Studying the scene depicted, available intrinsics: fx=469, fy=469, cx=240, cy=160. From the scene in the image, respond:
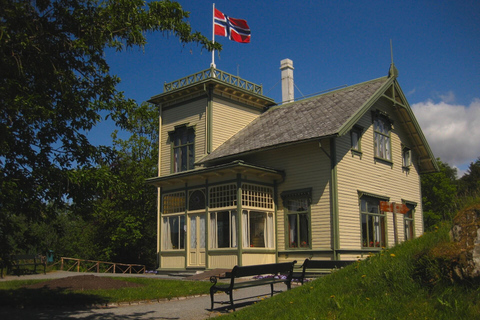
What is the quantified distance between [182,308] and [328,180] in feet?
30.7

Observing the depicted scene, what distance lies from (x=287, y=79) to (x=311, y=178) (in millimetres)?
9208

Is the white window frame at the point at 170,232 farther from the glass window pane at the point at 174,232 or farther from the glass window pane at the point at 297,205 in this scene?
the glass window pane at the point at 297,205

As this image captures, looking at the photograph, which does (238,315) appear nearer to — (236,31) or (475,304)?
(475,304)

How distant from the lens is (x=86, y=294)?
40.4 ft

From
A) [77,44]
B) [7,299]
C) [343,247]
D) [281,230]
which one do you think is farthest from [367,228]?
[77,44]

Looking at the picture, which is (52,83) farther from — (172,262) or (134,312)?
(172,262)

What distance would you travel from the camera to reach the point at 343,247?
1828 cm

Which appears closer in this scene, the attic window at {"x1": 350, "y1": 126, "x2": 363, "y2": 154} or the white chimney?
the attic window at {"x1": 350, "y1": 126, "x2": 363, "y2": 154}

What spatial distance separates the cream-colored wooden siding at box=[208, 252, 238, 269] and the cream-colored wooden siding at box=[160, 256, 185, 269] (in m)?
2.06

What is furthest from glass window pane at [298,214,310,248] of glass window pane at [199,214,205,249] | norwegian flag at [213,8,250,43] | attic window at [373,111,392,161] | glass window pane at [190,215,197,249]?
norwegian flag at [213,8,250,43]

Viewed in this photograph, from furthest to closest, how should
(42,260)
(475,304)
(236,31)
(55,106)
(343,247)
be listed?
(236,31), (42,260), (343,247), (55,106), (475,304)

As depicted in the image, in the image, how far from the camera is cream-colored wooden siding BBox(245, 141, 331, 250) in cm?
1850

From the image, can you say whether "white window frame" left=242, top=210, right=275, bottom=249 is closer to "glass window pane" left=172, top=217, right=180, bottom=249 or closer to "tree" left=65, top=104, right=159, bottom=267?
"glass window pane" left=172, top=217, right=180, bottom=249

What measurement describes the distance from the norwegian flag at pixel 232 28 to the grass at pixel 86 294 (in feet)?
51.3
